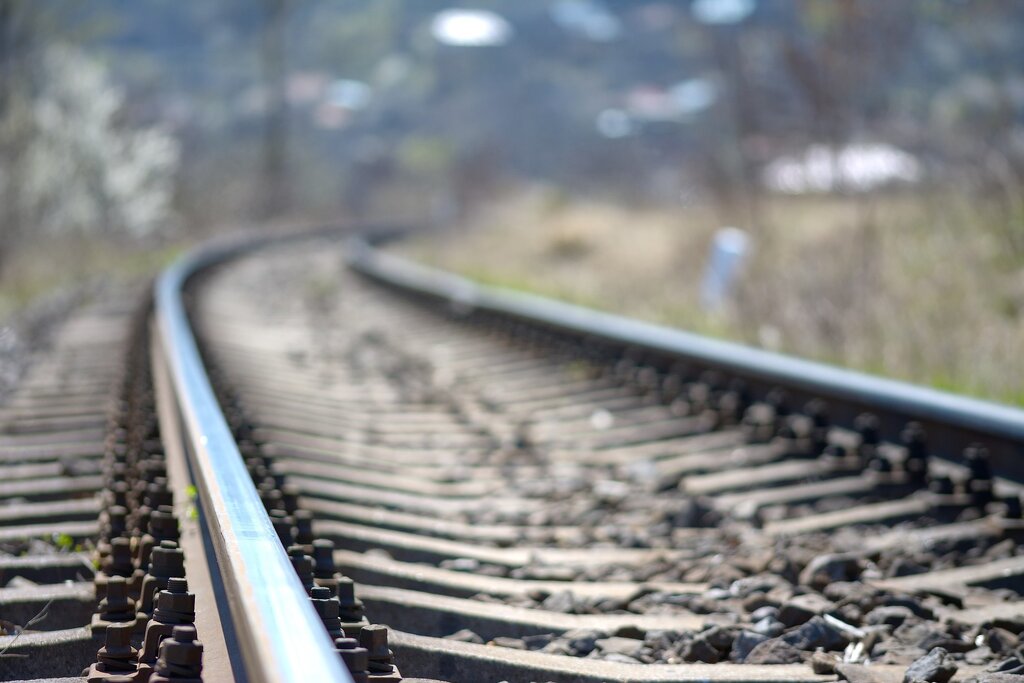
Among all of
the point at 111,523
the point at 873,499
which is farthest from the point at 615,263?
the point at 111,523

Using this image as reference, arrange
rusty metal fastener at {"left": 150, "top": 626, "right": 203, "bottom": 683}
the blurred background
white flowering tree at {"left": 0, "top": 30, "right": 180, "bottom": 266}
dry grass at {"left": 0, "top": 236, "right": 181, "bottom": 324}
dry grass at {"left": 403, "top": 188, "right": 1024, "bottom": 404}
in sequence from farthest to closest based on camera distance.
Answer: white flowering tree at {"left": 0, "top": 30, "right": 180, "bottom": 266}, dry grass at {"left": 0, "top": 236, "right": 181, "bottom": 324}, the blurred background, dry grass at {"left": 403, "top": 188, "right": 1024, "bottom": 404}, rusty metal fastener at {"left": 150, "top": 626, "right": 203, "bottom": 683}

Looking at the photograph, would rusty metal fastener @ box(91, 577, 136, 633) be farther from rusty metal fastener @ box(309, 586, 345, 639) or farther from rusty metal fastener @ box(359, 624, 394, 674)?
rusty metal fastener @ box(359, 624, 394, 674)

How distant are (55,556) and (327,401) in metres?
3.06

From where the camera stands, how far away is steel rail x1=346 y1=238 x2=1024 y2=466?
3.80 m

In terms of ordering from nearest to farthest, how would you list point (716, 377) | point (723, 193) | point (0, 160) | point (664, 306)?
point (716, 377), point (664, 306), point (723, 193), point (0, 160)

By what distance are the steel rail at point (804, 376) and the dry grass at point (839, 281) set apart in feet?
2.51

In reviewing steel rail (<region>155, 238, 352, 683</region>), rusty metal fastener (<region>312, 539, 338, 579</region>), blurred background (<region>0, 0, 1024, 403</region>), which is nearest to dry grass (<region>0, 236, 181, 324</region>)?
blurred background (<region>0, 0, 1024, 403</region>)

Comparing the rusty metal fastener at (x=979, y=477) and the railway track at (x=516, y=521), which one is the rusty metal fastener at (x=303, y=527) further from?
the rusty metal fastener at (x=979, y=477)

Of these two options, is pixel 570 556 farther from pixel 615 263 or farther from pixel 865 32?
pixel 615 263

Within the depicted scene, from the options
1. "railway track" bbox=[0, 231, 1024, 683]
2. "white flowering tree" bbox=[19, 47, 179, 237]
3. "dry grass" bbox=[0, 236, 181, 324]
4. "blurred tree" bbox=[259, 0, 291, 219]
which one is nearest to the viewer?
"railway track" bbox=[0, 231, 1024, 683]

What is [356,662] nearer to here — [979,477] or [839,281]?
[979,477]

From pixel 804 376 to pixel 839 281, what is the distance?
400cm

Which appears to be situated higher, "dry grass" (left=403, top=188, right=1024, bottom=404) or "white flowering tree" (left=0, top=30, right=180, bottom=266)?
"white flowering tree" (left=0, top=30, right=180, bottom=266)

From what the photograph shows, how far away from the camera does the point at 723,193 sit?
12.9 meters
